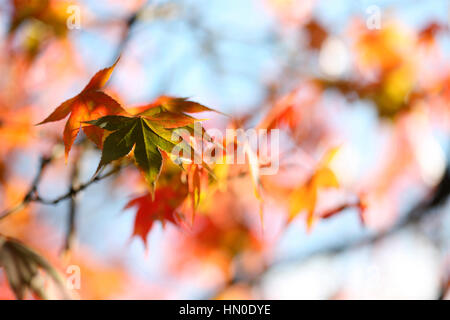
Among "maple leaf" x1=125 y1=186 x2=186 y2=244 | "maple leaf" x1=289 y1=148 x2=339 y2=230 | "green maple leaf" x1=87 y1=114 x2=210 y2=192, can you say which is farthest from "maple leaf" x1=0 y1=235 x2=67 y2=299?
"maple leaf" x1=289 y1=148 x2=339 y2=230

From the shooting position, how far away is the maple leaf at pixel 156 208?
1.03m

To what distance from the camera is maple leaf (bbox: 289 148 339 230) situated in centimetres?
120

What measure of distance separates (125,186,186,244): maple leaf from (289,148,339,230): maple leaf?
0.36 meters

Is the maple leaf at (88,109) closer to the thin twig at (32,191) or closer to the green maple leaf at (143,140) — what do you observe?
the green maple leaf at (143,140)

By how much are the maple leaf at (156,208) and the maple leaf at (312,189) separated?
1.18 feet

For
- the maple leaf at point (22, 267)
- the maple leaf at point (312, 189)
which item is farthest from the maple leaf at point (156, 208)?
the maple leaf at point (312, 189)

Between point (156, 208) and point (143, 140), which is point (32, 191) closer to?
point (156, 208)

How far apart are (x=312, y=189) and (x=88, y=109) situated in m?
0.72

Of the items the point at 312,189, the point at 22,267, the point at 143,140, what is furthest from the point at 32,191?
the point at 312,189

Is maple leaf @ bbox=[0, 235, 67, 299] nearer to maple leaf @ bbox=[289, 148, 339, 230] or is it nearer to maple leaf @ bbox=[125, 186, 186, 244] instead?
maple leaf @ bbox=[125, 186, 186, 244]

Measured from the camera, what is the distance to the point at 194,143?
841mm

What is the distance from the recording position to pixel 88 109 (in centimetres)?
81

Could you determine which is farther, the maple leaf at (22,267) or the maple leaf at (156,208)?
the maple leaf at (156,208)
